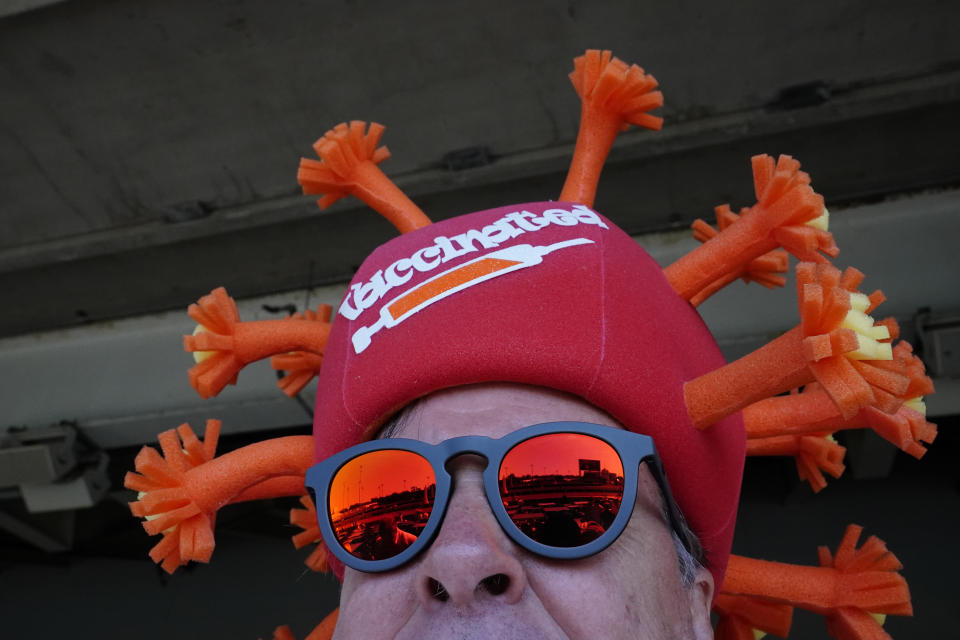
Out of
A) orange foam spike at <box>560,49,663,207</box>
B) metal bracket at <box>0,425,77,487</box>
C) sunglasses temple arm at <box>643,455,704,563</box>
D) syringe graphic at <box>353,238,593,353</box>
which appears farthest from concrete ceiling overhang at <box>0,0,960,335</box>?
sunglasses temple arm at <box>643,455,704,563</box>

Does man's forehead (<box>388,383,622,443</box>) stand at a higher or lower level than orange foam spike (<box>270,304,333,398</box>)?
higher

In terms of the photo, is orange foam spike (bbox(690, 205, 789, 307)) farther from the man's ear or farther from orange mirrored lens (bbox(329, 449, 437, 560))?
orange mirrored lens (bbox(329, 449, 437, 560))

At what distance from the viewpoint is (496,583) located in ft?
2.52

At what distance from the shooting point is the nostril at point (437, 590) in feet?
2.53

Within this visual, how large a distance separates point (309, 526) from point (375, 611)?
1.47ft

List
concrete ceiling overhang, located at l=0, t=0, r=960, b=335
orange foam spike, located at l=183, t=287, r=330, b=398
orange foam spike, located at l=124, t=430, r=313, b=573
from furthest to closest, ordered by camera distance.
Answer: concrete ceiling overhang, located at l=0, t=0, r=960, b=335 < orange foam spike, located at l=183, t=287, r=330, b=398 < orange foam spike, located at l=124, t=430, r=313, b=573

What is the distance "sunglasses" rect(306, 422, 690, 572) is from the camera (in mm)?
806

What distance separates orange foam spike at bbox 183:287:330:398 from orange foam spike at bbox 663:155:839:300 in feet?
1.95

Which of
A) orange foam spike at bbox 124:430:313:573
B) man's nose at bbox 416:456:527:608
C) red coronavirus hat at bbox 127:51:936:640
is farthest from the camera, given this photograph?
orange foam spike at bbox 124:430:313:573

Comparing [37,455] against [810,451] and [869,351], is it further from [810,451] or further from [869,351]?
[869,351]

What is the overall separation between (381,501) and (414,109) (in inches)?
43.6

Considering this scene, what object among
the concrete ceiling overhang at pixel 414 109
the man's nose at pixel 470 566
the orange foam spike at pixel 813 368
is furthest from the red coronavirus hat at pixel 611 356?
the concrete ceiling overhang at pixel 414 109

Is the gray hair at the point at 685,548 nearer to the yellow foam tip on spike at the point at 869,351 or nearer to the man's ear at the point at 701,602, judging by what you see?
the man's ear at the point at 701,602

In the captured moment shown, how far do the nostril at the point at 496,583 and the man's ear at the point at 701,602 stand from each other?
11.0 inches
